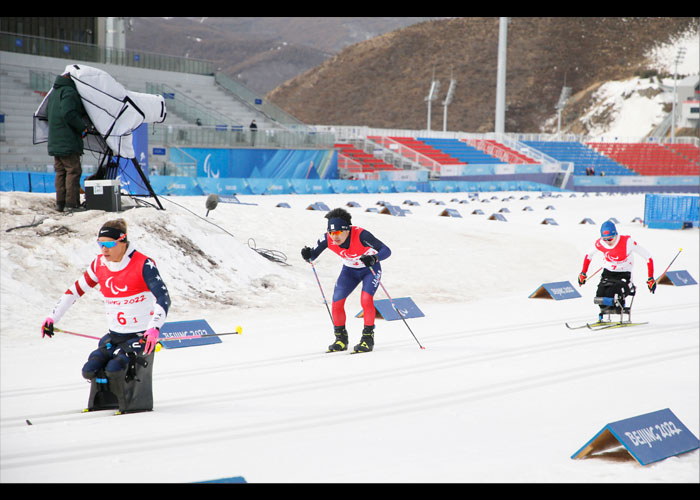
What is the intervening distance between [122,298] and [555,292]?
955 centimetres

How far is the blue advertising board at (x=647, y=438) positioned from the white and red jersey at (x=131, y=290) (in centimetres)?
318

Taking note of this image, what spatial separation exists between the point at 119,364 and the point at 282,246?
35.2 ft

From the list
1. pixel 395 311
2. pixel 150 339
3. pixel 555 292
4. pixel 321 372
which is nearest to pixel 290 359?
pixel 321 372

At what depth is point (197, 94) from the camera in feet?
137

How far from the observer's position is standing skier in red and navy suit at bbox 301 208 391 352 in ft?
29.4

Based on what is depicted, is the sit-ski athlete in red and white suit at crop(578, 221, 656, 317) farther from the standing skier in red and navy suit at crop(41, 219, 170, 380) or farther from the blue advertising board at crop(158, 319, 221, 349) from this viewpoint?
the standing skier in red and navy suit at crop(41, 219, 170, 380)

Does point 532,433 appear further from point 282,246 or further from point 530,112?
point 530,112

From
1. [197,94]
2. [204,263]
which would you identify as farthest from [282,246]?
[197,94]

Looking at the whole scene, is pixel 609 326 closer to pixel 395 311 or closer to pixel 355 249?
pixel 395 311

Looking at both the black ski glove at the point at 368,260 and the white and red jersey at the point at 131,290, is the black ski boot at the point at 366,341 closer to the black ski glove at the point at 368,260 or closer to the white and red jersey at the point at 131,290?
the black ski glove at the point at 368,260

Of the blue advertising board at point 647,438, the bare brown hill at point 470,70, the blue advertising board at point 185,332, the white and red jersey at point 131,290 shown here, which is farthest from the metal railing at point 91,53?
the bare brown hill at point 470,70

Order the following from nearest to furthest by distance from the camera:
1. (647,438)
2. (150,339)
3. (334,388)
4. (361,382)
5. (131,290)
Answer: (647,438) < (150,339) < (131,290) < (334,388) < (361,382)

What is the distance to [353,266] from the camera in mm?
9148

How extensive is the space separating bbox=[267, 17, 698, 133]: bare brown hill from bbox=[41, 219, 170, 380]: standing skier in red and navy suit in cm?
11495
